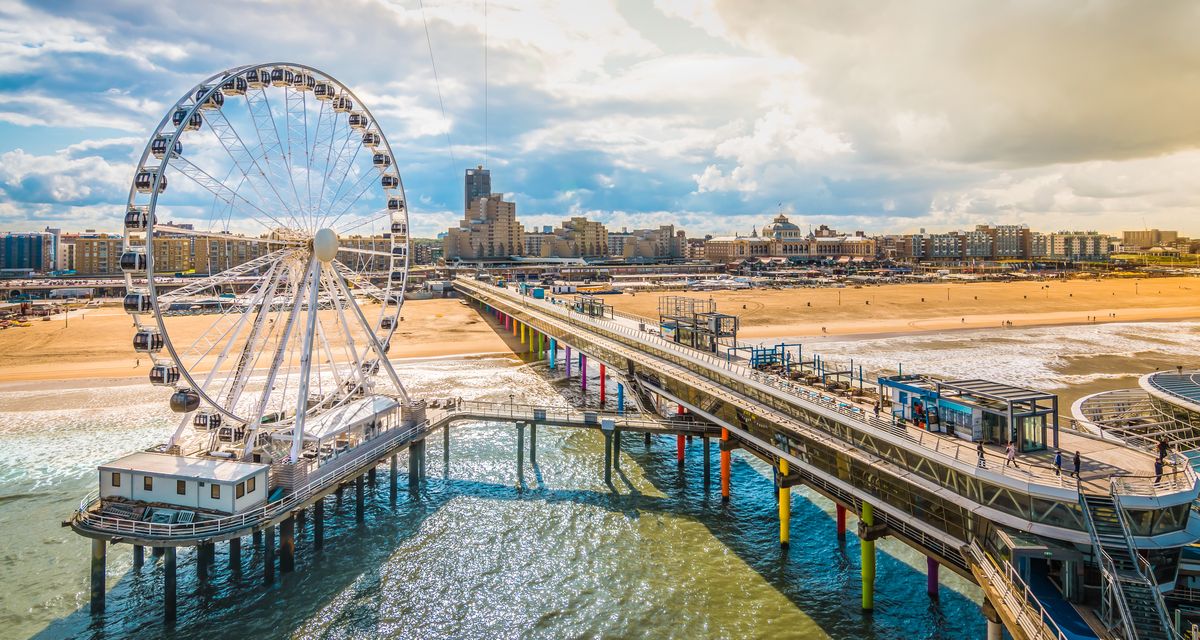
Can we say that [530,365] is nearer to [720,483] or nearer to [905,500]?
[720,483]

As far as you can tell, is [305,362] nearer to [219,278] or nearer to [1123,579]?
[219,278]

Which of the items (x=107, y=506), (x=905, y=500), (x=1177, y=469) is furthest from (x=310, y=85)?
(x=1177, y=469)

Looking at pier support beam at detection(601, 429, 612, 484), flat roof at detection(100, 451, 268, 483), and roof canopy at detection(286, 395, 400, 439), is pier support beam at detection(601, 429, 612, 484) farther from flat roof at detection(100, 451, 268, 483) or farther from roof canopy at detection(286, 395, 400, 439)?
flat roof at detection(100, 451, 268, 483)

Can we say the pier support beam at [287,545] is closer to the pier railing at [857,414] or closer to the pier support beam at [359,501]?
the pier support beam at [359,501]

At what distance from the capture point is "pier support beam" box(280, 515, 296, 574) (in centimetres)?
2405

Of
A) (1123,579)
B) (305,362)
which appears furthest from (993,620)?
(305,362)

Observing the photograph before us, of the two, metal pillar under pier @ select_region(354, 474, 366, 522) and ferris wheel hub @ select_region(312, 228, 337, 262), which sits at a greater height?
ferris wheel hub @ select_region(312, 228, 337, 262)

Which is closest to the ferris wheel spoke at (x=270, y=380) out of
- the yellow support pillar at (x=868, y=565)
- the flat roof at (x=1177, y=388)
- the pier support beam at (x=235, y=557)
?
the pier support beam at (x=235, y=557)

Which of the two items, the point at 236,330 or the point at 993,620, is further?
the point at 236,330

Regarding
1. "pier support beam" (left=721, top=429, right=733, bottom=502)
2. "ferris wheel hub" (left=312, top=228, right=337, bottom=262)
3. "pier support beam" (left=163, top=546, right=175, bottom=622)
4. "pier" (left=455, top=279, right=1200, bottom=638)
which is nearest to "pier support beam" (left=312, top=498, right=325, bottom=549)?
"pier support beam" (left=163, top=546, right=175, bottom=622)

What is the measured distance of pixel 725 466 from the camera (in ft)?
99.2

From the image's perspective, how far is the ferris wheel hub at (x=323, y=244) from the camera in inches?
1110

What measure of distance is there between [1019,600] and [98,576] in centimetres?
2695

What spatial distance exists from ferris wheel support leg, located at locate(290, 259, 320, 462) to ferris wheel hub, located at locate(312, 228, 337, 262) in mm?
458
